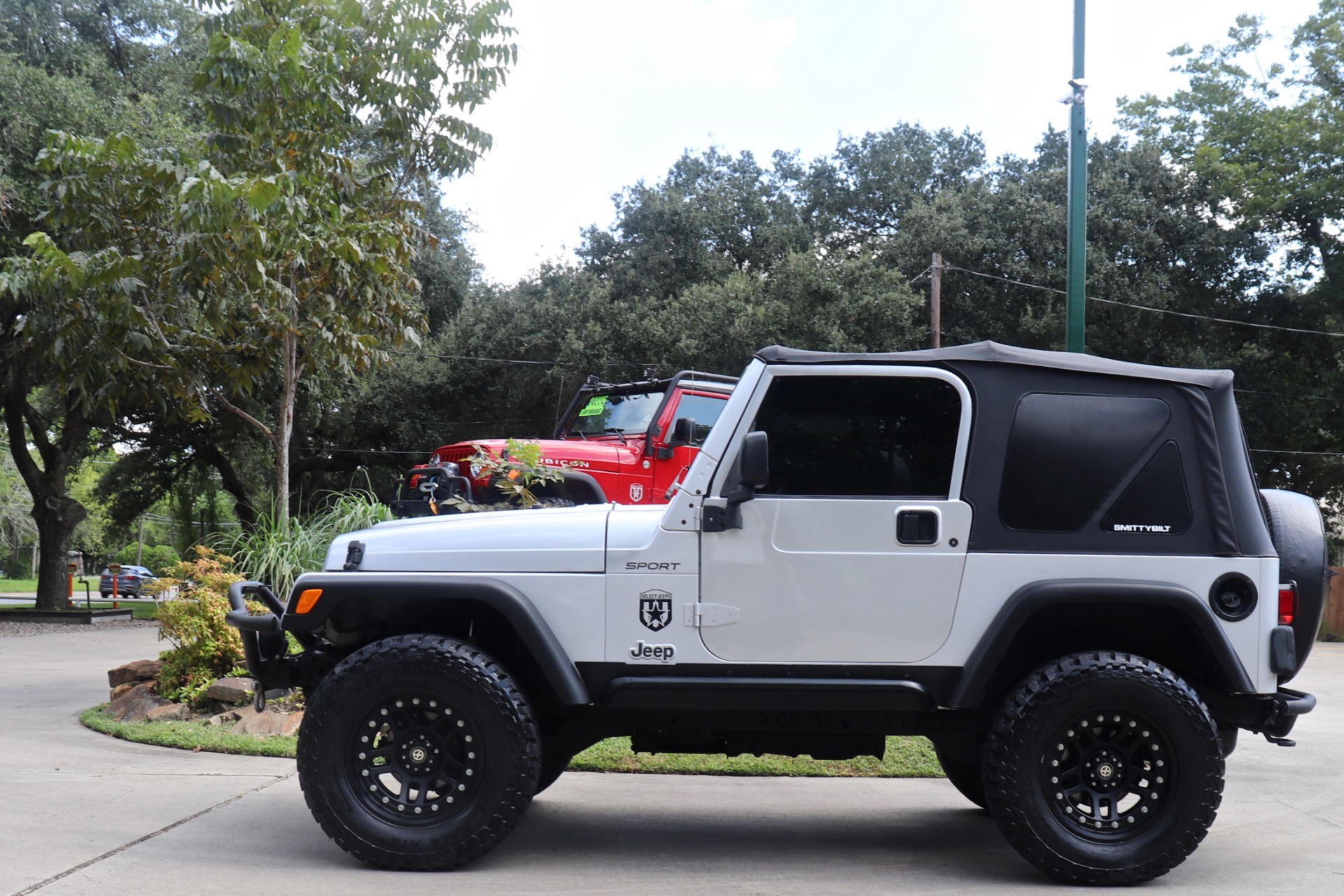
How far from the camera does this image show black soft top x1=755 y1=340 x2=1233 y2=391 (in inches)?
181

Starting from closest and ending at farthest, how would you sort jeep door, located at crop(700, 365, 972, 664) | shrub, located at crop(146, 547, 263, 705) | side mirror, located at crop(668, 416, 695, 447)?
1. jeep door, located at crop(700, 365, 972, 664)
2. shrub, located at crop(146, 547, 263, 705)
3. side mirror, located at crop(668, 416, 695, 447)

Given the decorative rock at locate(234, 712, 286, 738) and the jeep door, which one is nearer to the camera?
the jeep door

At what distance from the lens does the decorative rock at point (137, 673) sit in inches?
352

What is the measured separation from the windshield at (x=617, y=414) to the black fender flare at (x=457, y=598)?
5.14 m

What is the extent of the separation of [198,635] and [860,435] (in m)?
5.67

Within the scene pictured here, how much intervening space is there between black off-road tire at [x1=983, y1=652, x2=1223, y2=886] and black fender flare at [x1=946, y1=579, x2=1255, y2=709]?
0.19m

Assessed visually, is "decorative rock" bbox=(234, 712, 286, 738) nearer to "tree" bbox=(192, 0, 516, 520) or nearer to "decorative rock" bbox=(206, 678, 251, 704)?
"decorative rock" bbox=(206, 678, 251, 704)

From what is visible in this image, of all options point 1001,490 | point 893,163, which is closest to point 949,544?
point 1001,490

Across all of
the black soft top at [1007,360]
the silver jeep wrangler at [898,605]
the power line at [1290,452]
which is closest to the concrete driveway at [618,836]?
the silver jeep wrangler at [898,605]

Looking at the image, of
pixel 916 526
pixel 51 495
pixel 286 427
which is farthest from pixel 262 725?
pixel 51 495

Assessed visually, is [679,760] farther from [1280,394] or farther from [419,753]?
[1280,394]

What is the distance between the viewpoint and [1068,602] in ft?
14.6

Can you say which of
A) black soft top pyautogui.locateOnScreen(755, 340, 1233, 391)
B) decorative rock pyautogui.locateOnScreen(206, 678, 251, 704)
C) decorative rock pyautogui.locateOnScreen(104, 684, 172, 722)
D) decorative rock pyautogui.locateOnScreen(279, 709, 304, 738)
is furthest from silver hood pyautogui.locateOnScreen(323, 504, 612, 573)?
decorative rock pyautogui.locateOnScreen(104, 684, 172, 722)

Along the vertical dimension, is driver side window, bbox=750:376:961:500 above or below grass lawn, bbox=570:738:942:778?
above
